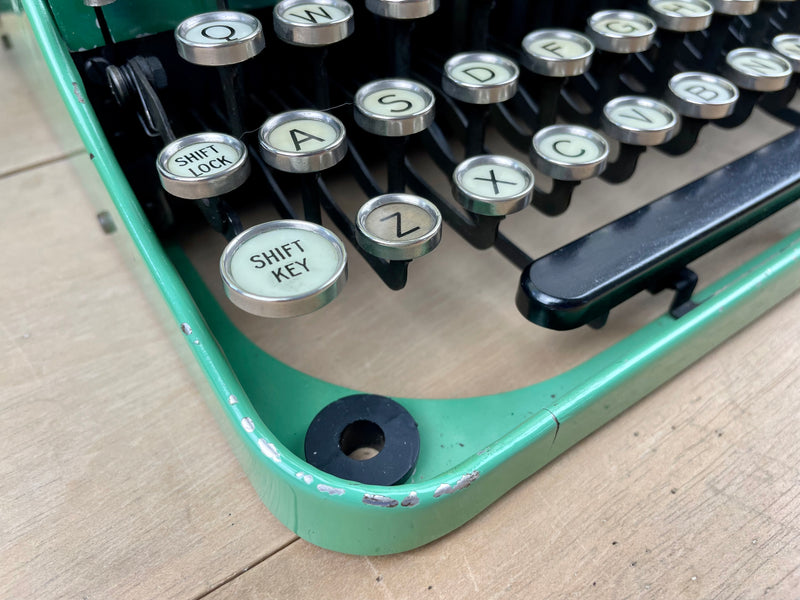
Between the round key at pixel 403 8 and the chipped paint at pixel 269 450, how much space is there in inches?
20.7

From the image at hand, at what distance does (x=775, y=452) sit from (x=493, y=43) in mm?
741

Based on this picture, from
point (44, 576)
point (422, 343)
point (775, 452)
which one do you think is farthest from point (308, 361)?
point (775, 452)

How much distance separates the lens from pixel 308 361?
0.84 metres

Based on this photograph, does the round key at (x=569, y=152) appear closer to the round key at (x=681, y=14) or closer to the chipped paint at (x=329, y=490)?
the round key at (x=681, y=14)

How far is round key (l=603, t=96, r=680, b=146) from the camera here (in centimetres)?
86

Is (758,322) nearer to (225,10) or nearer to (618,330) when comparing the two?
(618,330)

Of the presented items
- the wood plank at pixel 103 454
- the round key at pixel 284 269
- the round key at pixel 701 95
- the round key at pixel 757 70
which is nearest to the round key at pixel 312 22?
the round key at pixel 284 269

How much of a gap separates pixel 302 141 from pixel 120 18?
10.2 inches

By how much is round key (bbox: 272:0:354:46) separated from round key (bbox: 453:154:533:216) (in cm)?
21

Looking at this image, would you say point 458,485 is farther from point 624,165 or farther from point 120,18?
point 120,18

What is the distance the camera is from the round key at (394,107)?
0.78 m

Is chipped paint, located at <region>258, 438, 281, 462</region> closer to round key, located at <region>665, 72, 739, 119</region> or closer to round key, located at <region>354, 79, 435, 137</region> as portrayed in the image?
round key, located at <region>354, 79, 435, 137</region>

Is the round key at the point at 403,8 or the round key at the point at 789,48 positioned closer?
the round key at the point at 403,8

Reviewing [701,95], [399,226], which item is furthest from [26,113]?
[701,95]
